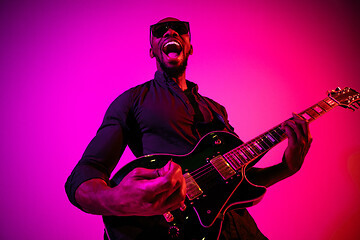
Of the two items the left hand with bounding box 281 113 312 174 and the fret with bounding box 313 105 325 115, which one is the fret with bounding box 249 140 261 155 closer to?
the left hand with bounding box 281 113 312 174

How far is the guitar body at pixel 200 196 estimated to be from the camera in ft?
2.70

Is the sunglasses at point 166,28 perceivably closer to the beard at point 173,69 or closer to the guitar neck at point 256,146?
the beard at point 173,69

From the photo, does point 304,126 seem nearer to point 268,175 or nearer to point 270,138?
point 270,138

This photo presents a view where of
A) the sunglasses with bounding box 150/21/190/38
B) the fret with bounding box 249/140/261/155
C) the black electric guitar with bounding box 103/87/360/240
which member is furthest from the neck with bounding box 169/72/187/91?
the fret with bounding box 249/140/261/155

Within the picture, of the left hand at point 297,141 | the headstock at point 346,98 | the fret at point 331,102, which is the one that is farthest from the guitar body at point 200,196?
the headstock at point 346,98

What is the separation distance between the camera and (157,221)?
840 millimetres

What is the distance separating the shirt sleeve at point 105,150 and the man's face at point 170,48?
1.67 feet

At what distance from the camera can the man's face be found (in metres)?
1.72

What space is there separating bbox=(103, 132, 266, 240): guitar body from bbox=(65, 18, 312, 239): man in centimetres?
2

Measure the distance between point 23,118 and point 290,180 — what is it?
3.12m

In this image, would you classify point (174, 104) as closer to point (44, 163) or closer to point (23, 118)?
point (44, 163)

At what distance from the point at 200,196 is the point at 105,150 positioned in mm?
558

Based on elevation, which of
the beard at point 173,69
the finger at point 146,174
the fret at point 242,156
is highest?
the beard at point 173,69

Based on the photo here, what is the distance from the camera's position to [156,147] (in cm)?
121
